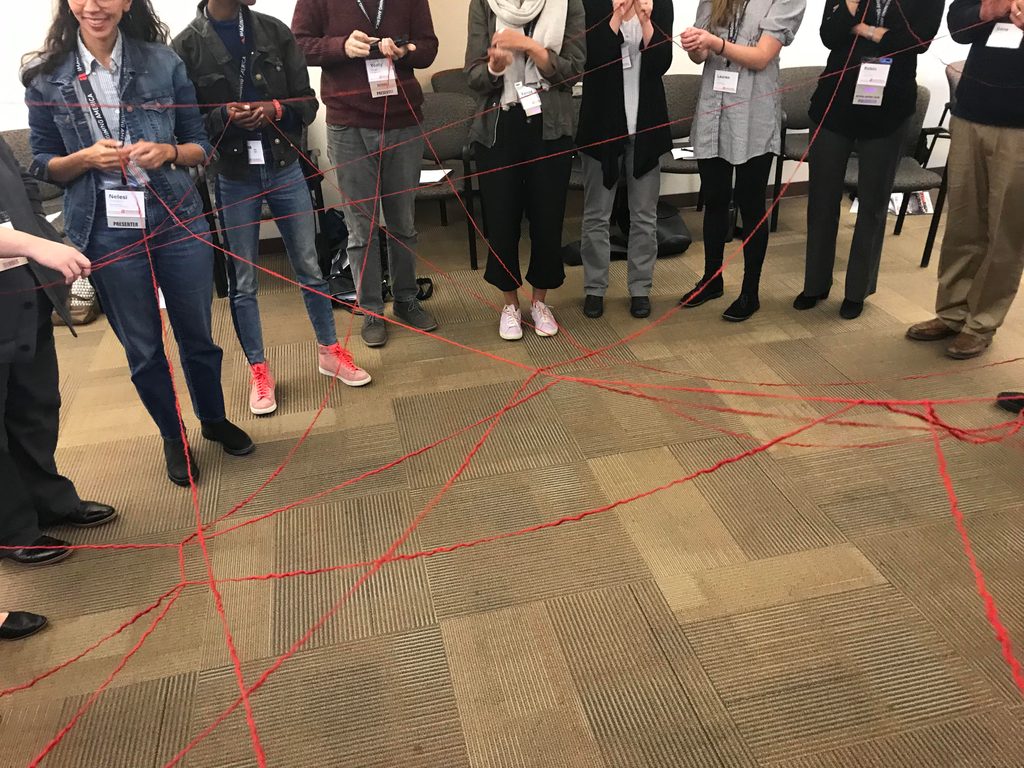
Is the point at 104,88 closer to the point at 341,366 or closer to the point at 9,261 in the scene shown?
the point at 9,261

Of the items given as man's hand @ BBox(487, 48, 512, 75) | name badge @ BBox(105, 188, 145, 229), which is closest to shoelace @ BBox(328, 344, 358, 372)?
name badge @ BBox(105, 188, 145, 229)

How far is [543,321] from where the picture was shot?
3238 mm

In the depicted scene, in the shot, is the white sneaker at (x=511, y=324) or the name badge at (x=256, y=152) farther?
the white sneaker at (x=511, y=324)

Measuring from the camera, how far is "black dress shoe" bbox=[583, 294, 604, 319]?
11.1ft

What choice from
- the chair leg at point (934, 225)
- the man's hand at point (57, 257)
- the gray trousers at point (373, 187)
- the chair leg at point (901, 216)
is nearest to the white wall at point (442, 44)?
the chair leg at point (901, 216)

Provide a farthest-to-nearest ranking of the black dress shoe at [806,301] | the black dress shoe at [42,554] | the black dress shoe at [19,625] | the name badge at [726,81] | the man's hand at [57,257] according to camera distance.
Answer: the black dress shoe at [806,301]
the name badge at [726,81]
the black dress shoe at [42,554]
the black dress shoe at [19,625]
the man's hand at [57,257]

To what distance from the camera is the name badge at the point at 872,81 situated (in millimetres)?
2705

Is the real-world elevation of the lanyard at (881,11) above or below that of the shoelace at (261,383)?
above

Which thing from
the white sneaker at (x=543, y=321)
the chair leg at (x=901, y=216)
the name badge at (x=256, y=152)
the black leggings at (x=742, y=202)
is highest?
the name badge at (x=256, y=152)

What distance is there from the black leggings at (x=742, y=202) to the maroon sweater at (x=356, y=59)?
128 centimetres

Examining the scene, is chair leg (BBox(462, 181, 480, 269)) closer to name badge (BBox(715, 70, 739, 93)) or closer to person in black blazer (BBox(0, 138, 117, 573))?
name badge (BBox(715, 70, 739, 93))

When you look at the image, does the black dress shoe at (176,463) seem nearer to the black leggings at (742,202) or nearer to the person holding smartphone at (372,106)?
the person holding smartphone at (372,106)

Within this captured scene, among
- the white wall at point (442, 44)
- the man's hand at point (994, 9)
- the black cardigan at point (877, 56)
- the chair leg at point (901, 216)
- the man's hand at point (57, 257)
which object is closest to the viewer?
the man's hand at point (57, 257)

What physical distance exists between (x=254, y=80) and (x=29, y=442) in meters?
1.34
